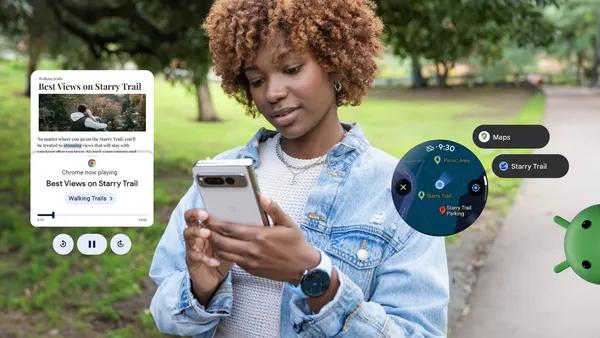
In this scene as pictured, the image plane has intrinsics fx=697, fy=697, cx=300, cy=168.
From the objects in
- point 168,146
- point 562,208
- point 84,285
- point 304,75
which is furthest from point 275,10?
point 168,146

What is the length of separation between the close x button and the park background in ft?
0.15

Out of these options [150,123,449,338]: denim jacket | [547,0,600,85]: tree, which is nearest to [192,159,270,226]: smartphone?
[150,123,449,338]: denim jacket

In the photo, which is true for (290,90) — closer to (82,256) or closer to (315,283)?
(315,283)

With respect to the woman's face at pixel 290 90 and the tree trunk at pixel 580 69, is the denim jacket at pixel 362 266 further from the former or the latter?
the tree trunk at pixel 580 69

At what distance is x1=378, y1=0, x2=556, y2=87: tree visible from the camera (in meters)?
2.75

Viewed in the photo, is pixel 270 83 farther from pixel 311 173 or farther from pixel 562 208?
pixel 562 208

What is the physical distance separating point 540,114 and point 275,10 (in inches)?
43.5

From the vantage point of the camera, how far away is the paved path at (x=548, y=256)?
5.72ft

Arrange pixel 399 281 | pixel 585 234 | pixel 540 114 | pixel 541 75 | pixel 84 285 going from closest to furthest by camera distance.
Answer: pixel 399 281
pixel 585 234
pixel 540 114
pixel 541 75
pixel 84 285

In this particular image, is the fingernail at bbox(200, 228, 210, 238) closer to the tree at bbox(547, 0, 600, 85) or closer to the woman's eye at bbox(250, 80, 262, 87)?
the woman's eye at bbox(250, 80, 262, 87)

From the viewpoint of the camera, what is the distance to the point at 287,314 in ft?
3.71

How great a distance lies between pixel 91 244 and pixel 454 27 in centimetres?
223

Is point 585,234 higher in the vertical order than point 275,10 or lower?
lower

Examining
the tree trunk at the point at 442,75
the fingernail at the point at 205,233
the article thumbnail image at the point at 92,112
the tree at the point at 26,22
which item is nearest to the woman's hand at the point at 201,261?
the fingernail at the point at 205,233
